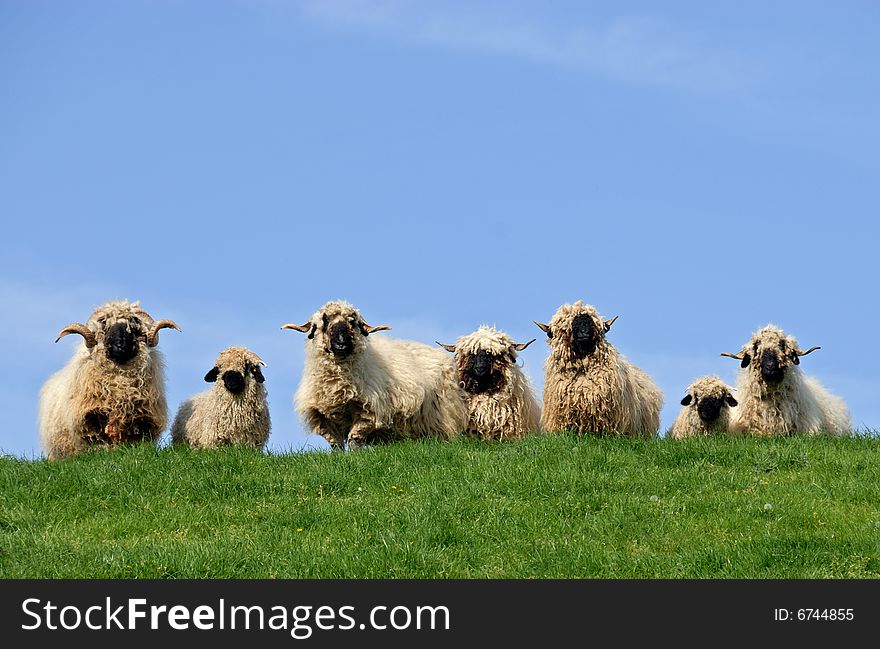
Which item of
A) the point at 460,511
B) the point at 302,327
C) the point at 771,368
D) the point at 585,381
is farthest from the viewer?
the point at 771,368

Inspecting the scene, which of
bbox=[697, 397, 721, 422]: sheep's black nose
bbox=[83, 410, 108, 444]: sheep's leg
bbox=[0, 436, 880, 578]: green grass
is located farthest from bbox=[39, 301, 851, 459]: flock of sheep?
bbox=[0, 436, 880, 578]: green grass

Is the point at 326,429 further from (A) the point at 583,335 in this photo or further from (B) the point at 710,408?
(B) the point at 710,408

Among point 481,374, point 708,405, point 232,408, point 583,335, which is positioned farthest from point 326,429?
point 708,405

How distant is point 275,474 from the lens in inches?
657

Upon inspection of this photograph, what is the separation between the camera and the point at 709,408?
20750 millimetres

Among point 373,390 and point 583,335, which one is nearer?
point 373,390

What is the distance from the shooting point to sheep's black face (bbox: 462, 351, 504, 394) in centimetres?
1973

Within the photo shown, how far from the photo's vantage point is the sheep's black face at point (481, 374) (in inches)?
777

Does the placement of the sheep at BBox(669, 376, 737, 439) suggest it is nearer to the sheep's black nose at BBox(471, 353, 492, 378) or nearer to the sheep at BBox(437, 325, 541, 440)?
the sheep at BBox(437, 325, 541, 440)

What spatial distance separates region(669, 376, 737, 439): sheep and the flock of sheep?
47 cm

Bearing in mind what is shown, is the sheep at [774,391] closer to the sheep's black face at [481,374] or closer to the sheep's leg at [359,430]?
the sheep's black face at [481,374]

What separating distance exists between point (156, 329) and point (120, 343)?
0.78m
